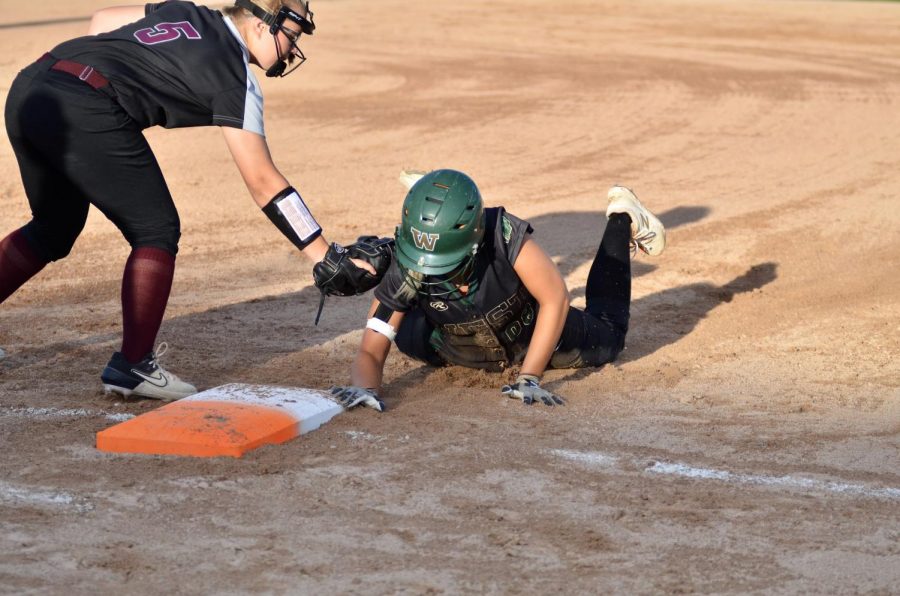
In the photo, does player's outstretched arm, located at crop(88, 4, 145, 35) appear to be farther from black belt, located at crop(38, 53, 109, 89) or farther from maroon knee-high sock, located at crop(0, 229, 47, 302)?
maroon knee-high sock, located at crop(0, 229, 47, 302)

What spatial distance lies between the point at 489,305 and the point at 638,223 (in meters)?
1.65

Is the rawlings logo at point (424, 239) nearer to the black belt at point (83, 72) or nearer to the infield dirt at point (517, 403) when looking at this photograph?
the infield dirt at point (517, 403)

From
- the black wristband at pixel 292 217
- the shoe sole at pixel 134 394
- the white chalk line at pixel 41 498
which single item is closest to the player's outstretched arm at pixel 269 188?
the black wristband at pixel 292 217

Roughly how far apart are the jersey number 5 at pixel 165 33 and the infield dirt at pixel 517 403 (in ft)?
5.10

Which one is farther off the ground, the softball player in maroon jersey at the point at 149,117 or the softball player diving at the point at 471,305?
the softball player in maroon jersey at the point at 149,117

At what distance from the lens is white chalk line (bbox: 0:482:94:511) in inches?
163

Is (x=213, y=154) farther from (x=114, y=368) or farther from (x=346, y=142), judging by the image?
(x=114, y=368)

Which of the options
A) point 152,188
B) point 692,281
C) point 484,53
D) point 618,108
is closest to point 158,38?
point 152,188

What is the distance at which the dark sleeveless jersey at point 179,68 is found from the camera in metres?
5.11

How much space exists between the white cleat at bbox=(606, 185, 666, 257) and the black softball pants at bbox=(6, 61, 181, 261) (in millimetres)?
2537

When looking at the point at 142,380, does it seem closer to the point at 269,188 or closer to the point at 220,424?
the point at 220,424

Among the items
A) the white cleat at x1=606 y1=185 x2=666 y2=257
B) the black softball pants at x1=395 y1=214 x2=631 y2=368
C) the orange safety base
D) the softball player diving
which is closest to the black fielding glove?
the softball player diving

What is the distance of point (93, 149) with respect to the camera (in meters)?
5.17

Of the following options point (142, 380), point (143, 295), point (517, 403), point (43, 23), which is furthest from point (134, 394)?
point (43, 23)
